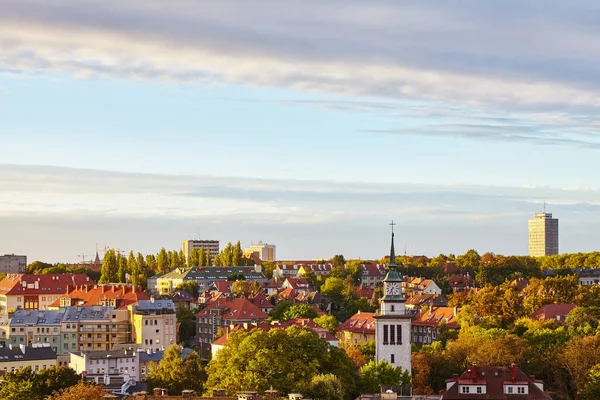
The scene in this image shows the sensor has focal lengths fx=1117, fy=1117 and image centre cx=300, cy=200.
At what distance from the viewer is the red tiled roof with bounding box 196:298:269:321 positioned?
101 m

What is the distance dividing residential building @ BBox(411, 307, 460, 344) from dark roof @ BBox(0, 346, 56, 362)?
32.3 meters

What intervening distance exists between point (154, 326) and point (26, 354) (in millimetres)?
17050

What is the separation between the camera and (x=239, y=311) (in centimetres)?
10188

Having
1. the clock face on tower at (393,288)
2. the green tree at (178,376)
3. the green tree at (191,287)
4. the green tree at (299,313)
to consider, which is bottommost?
the green tree at (178,376)

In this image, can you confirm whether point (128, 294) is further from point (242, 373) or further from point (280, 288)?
point (242, 373)

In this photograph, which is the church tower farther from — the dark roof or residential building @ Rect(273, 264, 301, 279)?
residential building @ Rect(273, 264, 301, 279)

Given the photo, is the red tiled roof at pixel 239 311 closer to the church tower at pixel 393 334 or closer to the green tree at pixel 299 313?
the green tree at pixel 299 313

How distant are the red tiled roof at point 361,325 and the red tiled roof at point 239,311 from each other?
Result: 334 inches

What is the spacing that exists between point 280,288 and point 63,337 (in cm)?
4889

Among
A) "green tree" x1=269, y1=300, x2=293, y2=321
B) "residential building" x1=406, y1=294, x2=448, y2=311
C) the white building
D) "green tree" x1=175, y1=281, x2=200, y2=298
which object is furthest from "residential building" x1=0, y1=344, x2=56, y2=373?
"green tree" x1=175, y1=281, x2=200, y2=298

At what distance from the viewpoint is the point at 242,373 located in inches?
2003

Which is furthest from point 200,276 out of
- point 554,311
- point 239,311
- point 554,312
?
point 554,312

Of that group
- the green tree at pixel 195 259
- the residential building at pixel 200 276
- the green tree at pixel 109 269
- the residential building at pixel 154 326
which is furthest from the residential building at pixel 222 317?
the green tree at pixel 195 259

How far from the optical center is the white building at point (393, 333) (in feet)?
200
